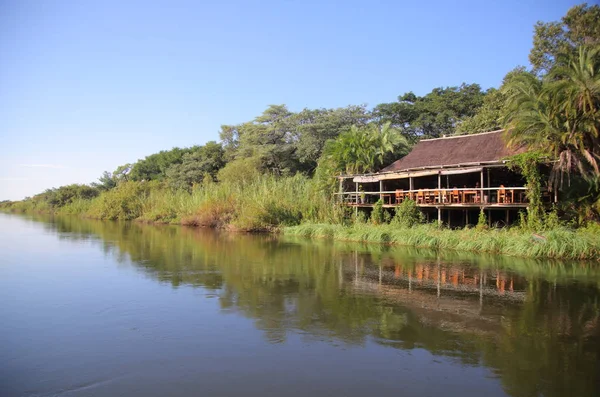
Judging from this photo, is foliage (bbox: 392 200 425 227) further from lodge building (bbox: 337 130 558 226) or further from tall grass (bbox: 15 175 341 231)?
tall grass (bbox: 15 175 341 231)

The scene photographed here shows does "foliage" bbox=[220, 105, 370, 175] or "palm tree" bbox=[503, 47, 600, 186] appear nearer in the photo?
"palm tree" bbox=[503, 47, 600, 186]

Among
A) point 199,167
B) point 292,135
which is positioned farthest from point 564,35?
point 199,167

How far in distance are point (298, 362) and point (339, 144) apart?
23318mm

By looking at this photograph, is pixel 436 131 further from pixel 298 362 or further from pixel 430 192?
pixel 298 362

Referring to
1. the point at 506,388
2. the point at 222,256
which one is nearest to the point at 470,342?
the point at 506,388

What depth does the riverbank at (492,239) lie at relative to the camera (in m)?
16.4

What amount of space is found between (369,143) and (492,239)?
12.1 m

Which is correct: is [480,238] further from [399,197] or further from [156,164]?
[156,164]

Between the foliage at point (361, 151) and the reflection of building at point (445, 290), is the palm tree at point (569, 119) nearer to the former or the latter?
the reflection of building at point (445, 290)

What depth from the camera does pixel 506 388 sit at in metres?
6.11

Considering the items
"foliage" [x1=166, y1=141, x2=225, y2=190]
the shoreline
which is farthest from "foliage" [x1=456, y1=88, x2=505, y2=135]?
"foliage" [x1=166, y1=141, x2=225, y2=190]

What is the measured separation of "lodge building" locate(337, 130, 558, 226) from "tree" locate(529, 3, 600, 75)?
7062mm

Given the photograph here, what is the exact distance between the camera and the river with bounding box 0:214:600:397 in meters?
6.32

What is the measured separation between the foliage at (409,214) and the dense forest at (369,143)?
15.1 ft
